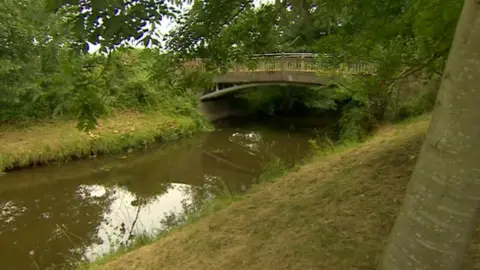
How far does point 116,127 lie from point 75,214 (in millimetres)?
6164

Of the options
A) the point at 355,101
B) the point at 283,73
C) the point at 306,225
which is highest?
the point at 283,73

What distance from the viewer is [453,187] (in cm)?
154

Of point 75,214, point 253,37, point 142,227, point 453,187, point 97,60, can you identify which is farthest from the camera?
point 75,214

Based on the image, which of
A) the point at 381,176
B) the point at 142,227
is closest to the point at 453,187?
the point at 381,176

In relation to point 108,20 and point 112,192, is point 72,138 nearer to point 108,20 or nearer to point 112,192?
point 112,192

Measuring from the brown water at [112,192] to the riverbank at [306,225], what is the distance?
182cm

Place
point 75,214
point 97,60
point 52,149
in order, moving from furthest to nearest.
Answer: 1. point 52,149
2. point 75,214
3. point 97,60

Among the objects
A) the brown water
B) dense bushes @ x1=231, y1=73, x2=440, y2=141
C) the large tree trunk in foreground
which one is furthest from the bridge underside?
the large tree trunk in foreground

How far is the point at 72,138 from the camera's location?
1303 cm

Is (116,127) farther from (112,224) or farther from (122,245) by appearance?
(122,245)

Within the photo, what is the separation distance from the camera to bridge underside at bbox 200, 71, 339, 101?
15.0 metres

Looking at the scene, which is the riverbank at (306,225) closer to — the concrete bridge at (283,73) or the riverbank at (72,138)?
the riverbank at (72,138)

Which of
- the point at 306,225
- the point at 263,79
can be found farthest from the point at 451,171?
the point at 263,79

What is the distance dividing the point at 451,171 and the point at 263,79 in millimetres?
15321
